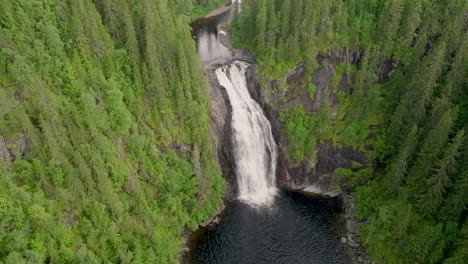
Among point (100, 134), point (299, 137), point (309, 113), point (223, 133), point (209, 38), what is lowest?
point (299, 137)

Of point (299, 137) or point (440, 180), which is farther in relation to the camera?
point (299, 137)

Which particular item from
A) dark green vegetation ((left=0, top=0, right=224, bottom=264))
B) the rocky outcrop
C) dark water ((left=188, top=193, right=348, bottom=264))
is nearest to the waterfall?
dark water ((left=188, top=193, right=348, bottom=264))

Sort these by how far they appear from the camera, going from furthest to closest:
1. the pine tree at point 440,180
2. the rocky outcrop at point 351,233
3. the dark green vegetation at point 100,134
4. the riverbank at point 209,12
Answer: the riverbank at point 209,12 → the rocky outcrop at point 351,233 → the pine tree at point 440,180 → the dark green vegetation at point 100,134

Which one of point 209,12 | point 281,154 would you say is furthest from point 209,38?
point 281,154

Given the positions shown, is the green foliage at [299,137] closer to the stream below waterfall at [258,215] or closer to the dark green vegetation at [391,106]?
the dark green vegetation at [391,106]

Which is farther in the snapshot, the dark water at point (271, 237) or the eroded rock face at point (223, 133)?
the eroded rock face at point (223, 133)

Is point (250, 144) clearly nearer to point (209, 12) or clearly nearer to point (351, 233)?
point (351, 233)

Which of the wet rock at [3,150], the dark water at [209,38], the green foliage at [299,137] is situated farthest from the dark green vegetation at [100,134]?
the green foliage at [299,137]

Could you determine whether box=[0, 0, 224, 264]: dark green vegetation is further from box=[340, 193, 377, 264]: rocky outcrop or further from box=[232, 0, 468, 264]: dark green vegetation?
box=[340, 193, 377, 264]: rocky outcrop
